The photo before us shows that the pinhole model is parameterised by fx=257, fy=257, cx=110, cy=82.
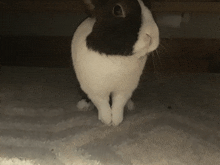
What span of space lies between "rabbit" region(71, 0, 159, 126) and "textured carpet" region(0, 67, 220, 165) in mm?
127

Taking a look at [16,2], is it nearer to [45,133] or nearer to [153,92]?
[45,133]

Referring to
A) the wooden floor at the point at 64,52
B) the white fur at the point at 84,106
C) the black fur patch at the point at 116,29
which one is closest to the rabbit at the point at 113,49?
the black fur patch at the point at 116,29

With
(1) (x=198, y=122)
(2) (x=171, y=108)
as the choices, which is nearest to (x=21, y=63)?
(2) (x=171, y=108)

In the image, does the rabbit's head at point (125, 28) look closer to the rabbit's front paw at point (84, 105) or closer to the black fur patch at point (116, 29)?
the black fur patch at point (116, 29)

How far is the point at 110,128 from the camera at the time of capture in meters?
1.08

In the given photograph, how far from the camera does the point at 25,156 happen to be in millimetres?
903

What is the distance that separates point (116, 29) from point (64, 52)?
0.92m

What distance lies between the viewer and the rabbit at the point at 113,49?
831 millimetres

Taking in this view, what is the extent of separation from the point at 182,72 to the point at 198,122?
1.79 ft

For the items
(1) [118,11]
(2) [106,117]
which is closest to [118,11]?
(1) [118,11]

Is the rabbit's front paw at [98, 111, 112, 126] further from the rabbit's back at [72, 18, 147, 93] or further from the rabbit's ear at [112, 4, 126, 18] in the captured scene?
the rabbit's ear at [112, 4, 126, 18]

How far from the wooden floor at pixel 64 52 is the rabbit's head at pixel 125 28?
81 cm

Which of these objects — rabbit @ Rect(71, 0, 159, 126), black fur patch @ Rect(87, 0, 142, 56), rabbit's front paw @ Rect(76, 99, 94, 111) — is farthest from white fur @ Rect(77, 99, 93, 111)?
black fur patch @ Rect(87, 0, 142, 56)

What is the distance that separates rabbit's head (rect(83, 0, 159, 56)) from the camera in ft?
2.70
